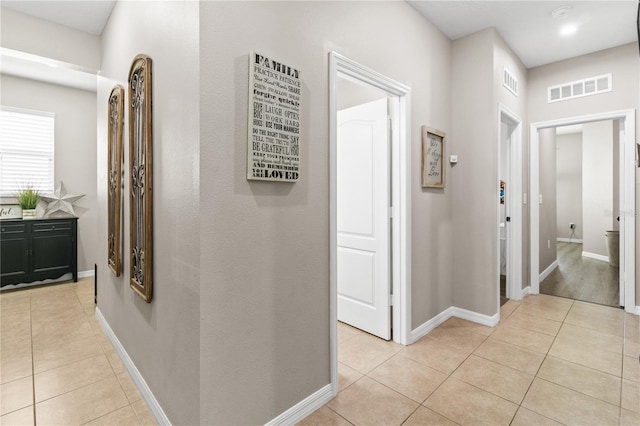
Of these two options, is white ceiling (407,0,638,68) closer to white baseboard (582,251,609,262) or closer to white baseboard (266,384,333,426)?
white baseboard (266,384,333,426)

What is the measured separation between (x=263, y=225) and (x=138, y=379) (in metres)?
1.43

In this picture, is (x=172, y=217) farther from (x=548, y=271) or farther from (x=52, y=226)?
(x=548, y=271)

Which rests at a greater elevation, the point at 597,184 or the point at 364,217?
the point at 597,184

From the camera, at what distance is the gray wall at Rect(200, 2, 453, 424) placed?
138 cm

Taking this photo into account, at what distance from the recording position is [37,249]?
4223 mm

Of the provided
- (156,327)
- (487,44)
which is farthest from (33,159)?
(487,44)

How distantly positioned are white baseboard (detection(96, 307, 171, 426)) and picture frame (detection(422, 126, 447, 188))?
2.49 metres

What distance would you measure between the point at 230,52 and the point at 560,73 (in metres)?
4.10

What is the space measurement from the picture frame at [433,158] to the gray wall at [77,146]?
488 centimetres

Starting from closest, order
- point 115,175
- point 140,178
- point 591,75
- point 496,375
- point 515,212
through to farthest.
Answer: point 140,178 < point 496,375 < point 115,175 < point 591,75 < point 515,212

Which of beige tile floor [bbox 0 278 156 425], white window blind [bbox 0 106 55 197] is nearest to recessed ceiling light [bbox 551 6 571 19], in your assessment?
beige tile floor [bbox 0 278 156 425]

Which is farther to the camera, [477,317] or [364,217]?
[477,317]

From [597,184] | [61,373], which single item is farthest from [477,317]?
[597,184]

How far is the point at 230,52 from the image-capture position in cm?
143
